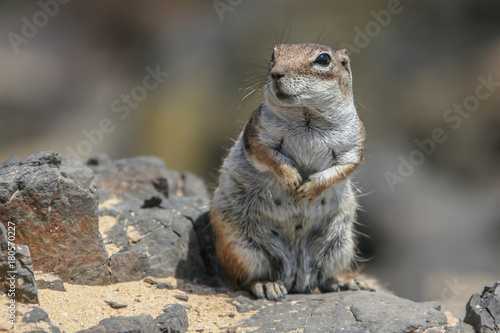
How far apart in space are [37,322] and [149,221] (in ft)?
8.37

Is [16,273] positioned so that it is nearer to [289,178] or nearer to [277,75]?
[289,178]

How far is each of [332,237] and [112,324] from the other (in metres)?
2.85

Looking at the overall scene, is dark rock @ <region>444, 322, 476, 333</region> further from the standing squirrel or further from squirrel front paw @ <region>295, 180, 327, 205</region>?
squirrel front paw @ <region>295, 180, 327, 205</region>

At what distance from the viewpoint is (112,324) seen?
423 cm

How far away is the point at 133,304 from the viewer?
5.09 metres

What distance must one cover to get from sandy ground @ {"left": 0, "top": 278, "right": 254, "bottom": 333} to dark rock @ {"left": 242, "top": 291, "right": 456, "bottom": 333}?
0.32 meters

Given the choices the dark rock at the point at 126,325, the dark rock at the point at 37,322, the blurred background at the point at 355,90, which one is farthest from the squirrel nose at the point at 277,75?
the blurred background at the point at 355,90

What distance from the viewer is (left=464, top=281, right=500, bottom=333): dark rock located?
4992 mm

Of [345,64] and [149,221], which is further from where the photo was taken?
[149,221]

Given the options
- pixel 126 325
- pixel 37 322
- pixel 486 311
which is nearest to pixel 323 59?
pixel 486 311

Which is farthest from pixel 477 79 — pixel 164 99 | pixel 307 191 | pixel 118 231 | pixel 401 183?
pixel 118 231

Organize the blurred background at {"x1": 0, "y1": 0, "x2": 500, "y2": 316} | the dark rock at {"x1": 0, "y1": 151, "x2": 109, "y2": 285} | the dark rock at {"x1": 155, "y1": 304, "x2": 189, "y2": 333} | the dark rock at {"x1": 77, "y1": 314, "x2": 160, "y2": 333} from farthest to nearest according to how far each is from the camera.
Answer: the blurred background at {"x1": 0, "y1": 0, "x2": 500, "y2": 316} < the dark rock at {"x1": 0, "y1": 151, "x2": 109, "y2": 285} < the dark rock at {"x1": 155, "y1": 304, "x2": 189, "y2": 333} < the dark rock at {"x1": 77, "y1": 314, "x2": 160, "y2": 333}

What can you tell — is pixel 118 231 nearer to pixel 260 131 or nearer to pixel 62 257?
pixel 62 257

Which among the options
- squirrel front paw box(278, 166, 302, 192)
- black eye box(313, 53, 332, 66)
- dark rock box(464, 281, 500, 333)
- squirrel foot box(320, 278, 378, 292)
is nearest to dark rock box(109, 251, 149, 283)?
squirrel front paw box(278, 166, 302, 192)
